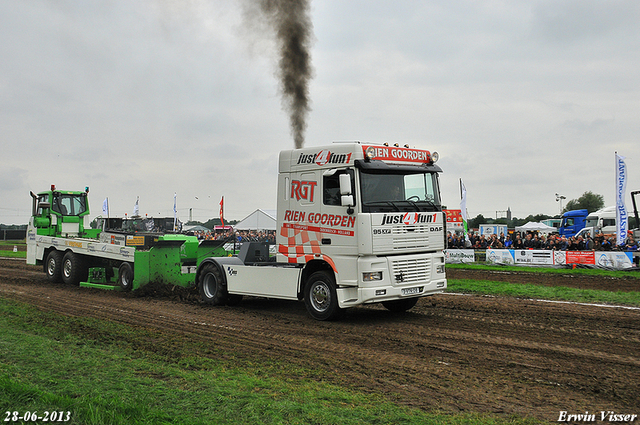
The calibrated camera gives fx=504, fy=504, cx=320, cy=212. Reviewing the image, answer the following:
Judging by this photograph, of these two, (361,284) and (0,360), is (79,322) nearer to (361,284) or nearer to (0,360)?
(0,360)

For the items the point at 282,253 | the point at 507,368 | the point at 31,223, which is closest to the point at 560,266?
the point at 282,253

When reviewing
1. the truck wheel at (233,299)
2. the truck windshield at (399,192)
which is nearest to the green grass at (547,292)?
the truck windshield at (399,192)

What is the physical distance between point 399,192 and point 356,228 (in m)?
1.18

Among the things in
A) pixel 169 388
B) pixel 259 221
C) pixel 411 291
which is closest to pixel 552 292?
pixel 411 291

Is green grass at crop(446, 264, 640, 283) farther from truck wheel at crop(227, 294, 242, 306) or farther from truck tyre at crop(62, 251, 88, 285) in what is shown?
truck tyre at crop(62, 251, 88, 285)

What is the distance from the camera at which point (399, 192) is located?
9.34 meters

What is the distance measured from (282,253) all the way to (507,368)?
5.24 m

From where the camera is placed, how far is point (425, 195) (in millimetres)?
9633

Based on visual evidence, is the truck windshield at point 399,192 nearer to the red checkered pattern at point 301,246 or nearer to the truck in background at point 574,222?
the red checkered pattern at point 301,246

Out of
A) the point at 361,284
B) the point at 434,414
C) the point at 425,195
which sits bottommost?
the point at 434,414

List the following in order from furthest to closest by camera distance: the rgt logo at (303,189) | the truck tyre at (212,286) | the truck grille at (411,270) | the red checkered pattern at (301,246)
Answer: the truck tyre at (212,286) < the rgt logo at (303,189) < the red checkered pattern at (301,246) < the truck grille at (411,270)

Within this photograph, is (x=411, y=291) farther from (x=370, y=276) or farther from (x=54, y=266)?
(x=54, y=266)

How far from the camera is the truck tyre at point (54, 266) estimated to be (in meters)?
16.8

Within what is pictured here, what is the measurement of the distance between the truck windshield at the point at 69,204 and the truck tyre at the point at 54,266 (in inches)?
61.0
